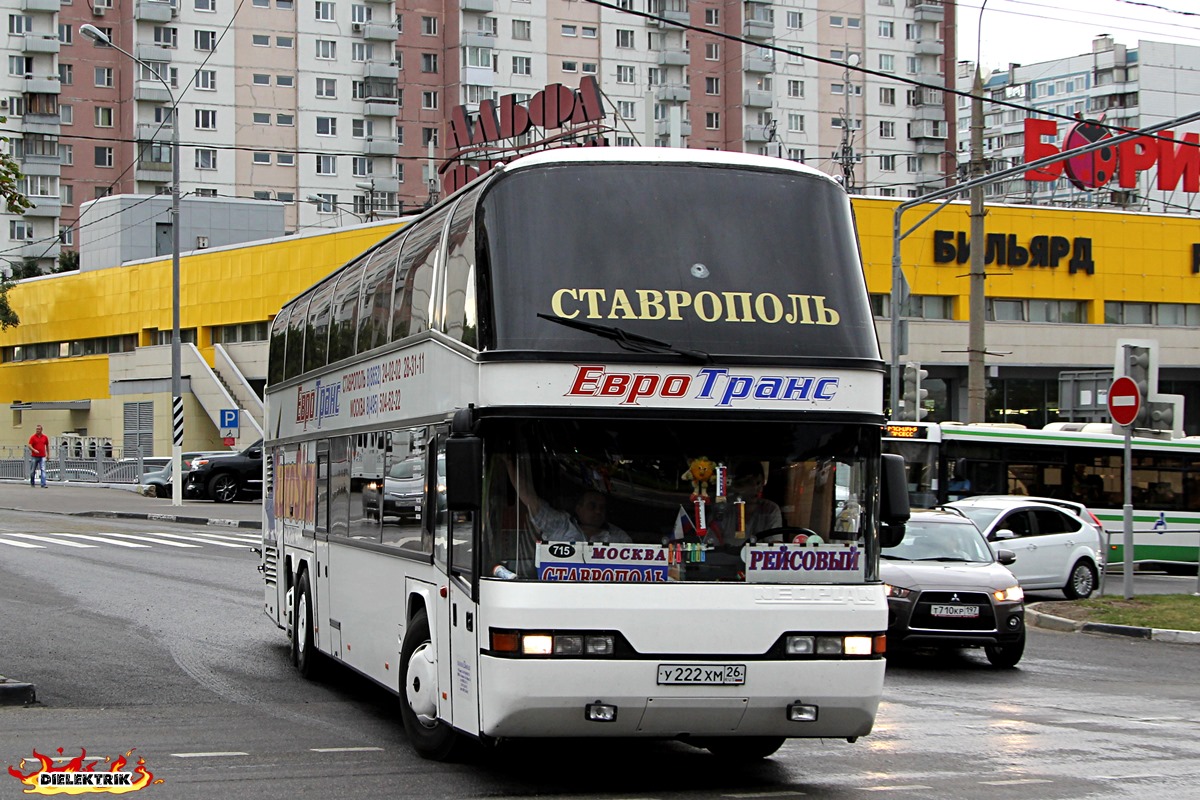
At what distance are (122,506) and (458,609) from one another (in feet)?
117

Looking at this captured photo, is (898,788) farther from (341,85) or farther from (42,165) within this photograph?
(42,165)

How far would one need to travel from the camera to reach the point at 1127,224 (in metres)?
59.8

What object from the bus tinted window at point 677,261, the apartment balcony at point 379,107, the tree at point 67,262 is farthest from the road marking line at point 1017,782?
the tree at point 67,262

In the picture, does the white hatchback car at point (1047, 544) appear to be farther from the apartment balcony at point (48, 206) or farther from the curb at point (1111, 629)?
the apartment balcony at point (48, 206)

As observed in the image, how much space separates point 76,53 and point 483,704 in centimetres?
9524

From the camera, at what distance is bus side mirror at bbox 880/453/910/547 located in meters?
8.65

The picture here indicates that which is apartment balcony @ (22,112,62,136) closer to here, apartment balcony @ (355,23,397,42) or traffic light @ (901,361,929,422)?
apartment balcony @ (355,23,397,42)

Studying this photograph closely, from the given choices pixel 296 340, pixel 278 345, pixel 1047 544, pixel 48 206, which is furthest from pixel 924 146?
pixel 296 340

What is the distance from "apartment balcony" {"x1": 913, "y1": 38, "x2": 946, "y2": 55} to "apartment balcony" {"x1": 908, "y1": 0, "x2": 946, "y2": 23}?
143 cm

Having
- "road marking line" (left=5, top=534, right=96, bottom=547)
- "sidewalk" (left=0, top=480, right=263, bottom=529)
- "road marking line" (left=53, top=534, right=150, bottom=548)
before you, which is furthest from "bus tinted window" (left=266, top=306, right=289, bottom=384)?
"sidewalk" (left=0, top=480, right=263, bottom=529)

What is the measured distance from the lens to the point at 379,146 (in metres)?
97.4

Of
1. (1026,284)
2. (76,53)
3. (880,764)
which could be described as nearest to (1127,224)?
(1026,284)

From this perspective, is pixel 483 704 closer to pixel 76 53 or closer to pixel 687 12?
pixel 76 53

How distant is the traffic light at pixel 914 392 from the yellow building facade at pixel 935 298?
20652 mm
